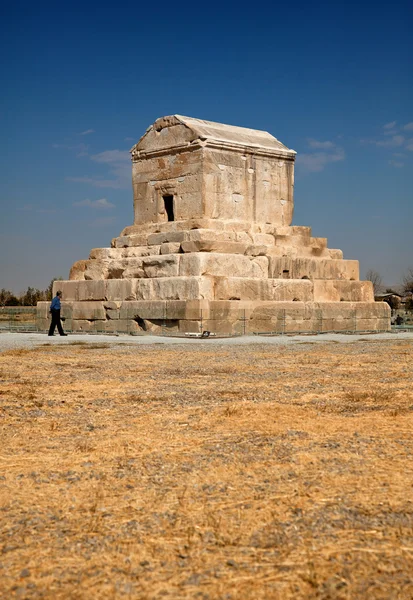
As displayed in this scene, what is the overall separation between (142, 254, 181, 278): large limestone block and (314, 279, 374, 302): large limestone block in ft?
12.4

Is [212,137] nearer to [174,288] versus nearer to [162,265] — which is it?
[162,265]

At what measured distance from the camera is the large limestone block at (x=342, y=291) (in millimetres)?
17688

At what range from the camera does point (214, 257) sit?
52.3ft

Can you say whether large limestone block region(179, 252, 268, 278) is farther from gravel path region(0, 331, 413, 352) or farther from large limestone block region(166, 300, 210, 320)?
Answer: gravel path region(0, 331, 413, 352)

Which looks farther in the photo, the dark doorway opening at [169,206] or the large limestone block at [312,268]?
the dark doorway opening at [169,206]

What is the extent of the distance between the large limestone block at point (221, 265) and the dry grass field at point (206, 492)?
354 inches

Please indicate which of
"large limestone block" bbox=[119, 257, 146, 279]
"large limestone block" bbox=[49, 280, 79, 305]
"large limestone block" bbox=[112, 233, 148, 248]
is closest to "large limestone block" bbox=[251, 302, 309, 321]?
"large limestone block" bbox=[119, 257, 146, 279]

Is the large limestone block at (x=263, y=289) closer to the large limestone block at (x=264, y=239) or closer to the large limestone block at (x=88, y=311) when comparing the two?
the large limestone block at (x=264, y=239)

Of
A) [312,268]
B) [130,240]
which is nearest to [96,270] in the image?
[130,240]

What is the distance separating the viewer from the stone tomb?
51.9ft

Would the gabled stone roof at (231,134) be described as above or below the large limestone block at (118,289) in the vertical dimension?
above

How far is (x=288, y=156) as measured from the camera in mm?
18781

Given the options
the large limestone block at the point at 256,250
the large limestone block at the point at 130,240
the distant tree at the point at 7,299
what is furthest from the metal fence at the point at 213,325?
the distant tree at the point at 7,299

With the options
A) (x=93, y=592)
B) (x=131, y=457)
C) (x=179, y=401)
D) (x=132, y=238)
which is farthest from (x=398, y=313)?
(x=93, y=592)
